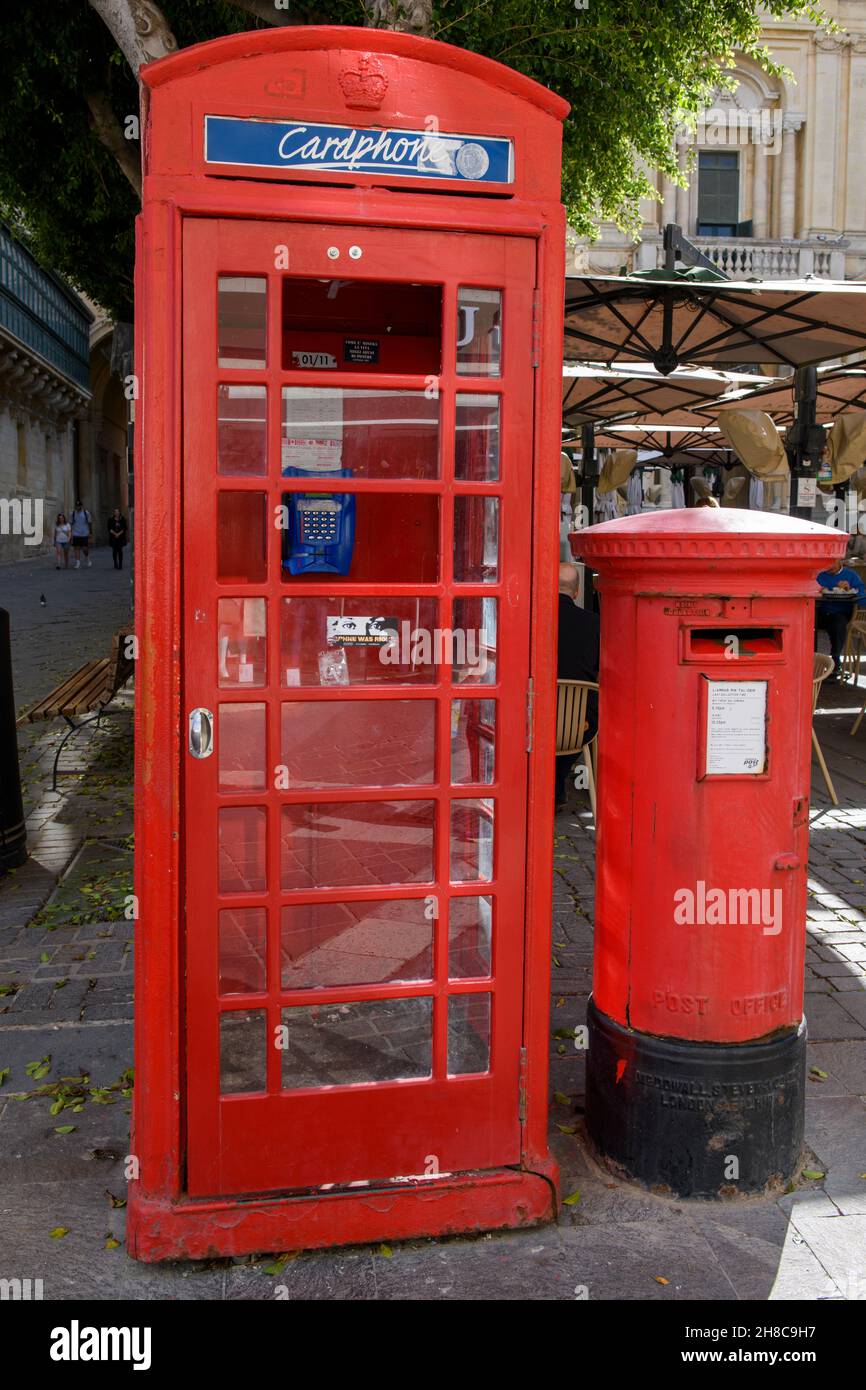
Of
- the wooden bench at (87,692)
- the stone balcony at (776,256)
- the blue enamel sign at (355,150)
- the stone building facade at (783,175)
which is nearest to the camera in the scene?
the blue enamel sign at (355,150)

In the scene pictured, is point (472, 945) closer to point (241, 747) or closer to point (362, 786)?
point (362, 786)

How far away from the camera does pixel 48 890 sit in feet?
19.4

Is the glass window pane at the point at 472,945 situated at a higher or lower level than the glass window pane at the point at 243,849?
lower

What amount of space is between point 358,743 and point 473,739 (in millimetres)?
302

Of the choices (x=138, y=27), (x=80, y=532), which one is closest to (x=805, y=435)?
(x=138, y=27)

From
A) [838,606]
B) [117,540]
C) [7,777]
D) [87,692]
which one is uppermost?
[117,540]

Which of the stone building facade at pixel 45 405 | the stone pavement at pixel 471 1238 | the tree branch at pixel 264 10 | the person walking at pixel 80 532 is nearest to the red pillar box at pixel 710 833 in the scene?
the stone pavement at pixel 471 1238

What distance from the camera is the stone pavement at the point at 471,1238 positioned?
2867 millimetres

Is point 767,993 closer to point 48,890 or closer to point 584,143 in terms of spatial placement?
point 48,890

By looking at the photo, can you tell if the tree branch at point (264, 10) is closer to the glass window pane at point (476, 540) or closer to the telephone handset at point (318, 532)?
the telephone handset at point (318, 532)

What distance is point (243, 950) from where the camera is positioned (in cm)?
296

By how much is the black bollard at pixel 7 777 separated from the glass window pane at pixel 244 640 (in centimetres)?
366

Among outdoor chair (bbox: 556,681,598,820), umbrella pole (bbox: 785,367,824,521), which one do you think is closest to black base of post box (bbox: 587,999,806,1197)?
outdoor chair (bbox: 556,681,598,820)
